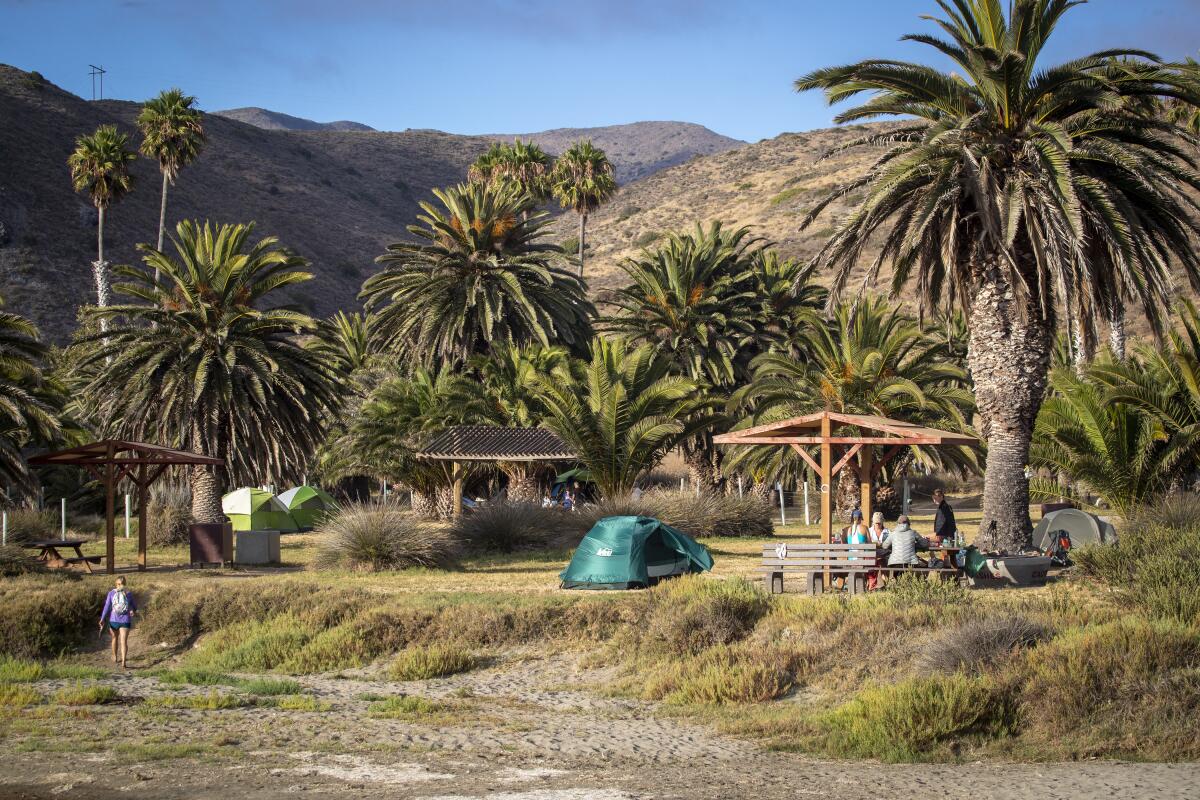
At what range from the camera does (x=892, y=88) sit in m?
20.2

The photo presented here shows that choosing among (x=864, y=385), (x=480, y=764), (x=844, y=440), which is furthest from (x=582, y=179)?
(x=480, y=764)

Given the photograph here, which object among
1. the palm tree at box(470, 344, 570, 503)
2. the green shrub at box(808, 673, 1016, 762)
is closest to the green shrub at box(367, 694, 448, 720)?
the green shrub at box(808, 673, 1016, 762)

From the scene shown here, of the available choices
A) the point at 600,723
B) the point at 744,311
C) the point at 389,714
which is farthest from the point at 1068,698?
the point at 744,311

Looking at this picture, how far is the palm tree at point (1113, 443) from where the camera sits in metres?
22.4

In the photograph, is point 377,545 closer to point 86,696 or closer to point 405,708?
point 86,696

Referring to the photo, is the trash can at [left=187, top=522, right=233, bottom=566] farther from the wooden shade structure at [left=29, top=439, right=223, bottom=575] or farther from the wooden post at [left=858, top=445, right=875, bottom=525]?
the wooden post at [left=858, top=445, right=875, bottom=525]

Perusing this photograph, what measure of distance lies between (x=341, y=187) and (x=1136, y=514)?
372ft

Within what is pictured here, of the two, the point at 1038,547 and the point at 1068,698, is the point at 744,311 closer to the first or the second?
the point at 1038,547

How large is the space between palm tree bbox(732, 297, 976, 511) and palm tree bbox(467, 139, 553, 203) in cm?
3322

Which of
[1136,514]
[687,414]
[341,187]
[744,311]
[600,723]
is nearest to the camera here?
[600,723]

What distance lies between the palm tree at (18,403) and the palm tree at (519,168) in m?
39.6

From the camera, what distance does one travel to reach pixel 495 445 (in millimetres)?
34000

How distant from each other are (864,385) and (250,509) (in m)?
18.5

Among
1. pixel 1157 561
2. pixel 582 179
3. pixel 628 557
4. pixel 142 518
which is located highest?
pixel 582 179
